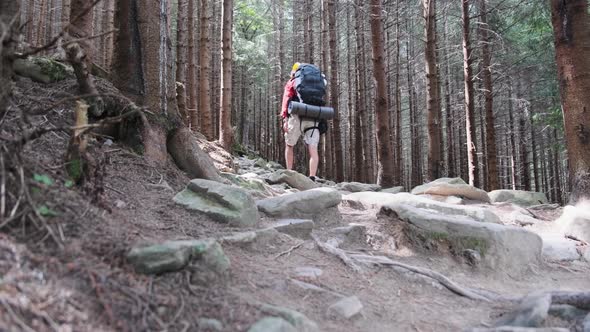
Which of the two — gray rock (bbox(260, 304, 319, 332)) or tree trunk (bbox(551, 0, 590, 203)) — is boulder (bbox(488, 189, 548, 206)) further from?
gray rock (bbox(260, 304, 319, 332))

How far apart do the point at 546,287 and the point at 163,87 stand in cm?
418

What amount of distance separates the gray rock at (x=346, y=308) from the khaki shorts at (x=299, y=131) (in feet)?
15.9

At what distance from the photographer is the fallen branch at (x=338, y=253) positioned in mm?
3141

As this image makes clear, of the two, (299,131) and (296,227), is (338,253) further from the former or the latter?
(299,131)

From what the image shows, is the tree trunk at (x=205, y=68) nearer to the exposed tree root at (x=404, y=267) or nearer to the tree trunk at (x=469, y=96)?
the tree trunk at (x=469, y=96)

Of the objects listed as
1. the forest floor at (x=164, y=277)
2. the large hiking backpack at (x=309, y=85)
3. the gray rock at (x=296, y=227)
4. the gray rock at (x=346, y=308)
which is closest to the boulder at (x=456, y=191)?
the large hiking backpack at (x=309, y=85)

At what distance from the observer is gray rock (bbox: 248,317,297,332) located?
5.77 feet

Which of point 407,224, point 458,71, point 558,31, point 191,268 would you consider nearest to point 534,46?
point 458,71

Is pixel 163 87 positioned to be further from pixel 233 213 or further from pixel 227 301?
pixel 227 301

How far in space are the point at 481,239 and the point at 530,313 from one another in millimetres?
1369

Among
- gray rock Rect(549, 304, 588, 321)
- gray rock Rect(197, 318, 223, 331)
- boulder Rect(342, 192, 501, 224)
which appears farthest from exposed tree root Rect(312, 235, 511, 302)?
gray rock Rect(197, 318, 223, 331)

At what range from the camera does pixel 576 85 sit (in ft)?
17.6

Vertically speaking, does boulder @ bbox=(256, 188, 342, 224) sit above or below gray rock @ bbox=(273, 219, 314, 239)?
above

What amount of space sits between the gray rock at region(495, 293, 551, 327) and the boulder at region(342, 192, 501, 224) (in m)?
2.06
